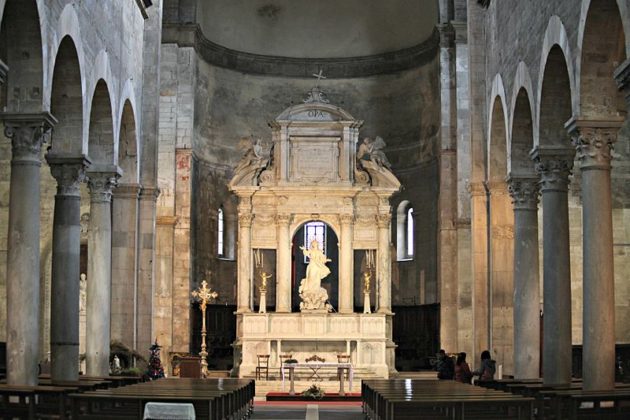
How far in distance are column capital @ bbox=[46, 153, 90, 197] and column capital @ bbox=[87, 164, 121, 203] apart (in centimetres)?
314

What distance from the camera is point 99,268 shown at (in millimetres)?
24578

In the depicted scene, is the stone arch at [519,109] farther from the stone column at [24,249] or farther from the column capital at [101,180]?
the stone column at [24,249]

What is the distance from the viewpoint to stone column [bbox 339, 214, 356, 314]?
33.5 m

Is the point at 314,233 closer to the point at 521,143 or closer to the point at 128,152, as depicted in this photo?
the point at 128,152

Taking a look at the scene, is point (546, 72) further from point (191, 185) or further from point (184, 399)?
point (191, 185)

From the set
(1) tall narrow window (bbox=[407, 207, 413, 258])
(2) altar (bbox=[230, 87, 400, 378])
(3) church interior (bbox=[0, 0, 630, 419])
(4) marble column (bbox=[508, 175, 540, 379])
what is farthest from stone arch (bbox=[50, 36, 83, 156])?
(1) tall narrow window (bbox=[407, 207, 413, 258])

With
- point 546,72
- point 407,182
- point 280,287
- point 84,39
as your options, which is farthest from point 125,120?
point 407,182

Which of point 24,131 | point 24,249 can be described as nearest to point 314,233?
point 24,131

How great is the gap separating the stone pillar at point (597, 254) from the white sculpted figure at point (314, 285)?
16.2 m

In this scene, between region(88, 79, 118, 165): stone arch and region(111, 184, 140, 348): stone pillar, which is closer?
region(88, 79, 118, 165): stone arch

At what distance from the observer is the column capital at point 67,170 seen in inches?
834

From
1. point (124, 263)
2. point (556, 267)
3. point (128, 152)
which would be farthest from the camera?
point (128, 152)

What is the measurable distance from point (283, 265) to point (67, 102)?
13.7 meters

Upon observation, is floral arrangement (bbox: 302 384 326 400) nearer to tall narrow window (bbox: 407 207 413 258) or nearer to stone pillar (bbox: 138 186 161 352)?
stone pillar (bbox: 138 186 161 352)
